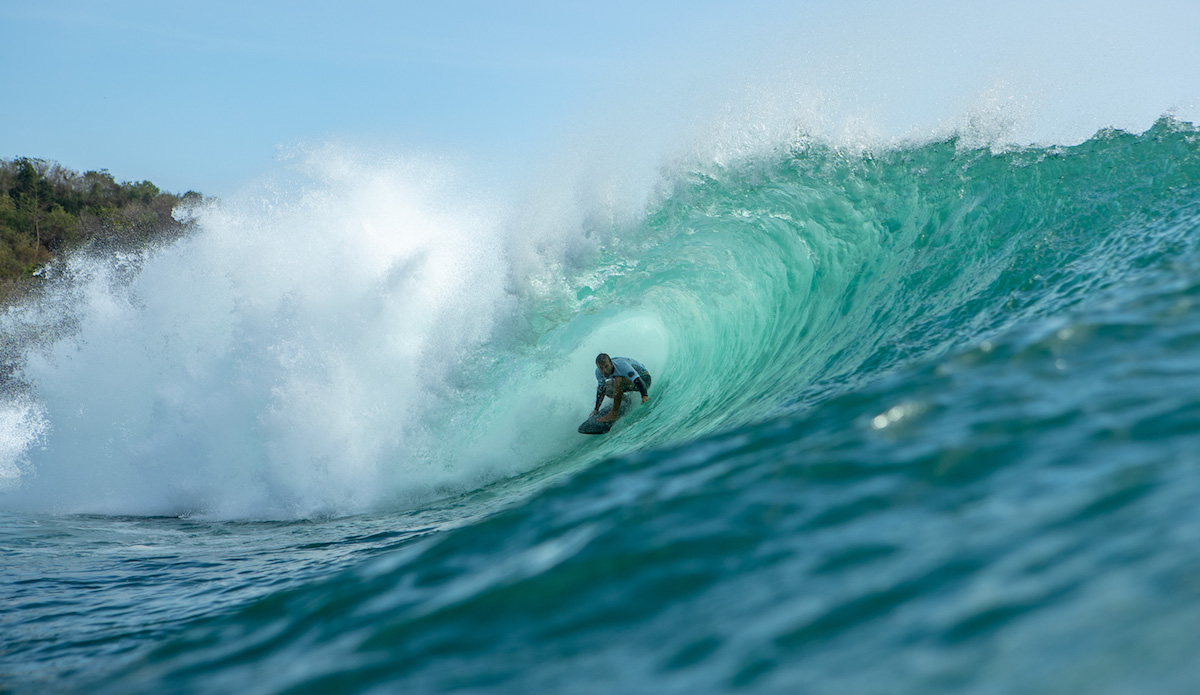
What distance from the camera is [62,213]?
171 ft

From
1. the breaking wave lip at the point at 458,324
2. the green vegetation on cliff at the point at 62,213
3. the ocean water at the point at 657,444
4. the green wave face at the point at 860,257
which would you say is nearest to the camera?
the ocean water at the point at 657,444

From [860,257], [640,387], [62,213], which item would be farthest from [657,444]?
[62,213]

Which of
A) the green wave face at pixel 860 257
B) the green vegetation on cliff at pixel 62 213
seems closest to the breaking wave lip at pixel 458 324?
the green wave face at pixel 860 257

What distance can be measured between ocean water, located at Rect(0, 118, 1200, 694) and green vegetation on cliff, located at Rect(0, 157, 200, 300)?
34.9 m

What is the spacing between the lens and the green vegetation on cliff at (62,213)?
46.8m

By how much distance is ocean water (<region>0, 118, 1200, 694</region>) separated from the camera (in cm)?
223

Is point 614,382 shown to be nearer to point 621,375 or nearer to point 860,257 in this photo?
point 621,375

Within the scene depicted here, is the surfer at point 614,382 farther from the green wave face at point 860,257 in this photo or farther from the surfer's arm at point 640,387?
the green wave face at point 860,257

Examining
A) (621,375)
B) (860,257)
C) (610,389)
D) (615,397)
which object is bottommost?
(615,397)

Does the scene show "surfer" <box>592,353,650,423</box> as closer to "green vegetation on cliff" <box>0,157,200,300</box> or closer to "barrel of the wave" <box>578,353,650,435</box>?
"barrel of the wave" <box>578,353,650,435</box>

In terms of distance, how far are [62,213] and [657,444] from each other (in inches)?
2210

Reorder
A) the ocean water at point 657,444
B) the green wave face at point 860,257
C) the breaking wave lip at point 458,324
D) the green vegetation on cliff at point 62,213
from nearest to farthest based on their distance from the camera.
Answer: the ocean water at point 657,444, the green wave face at point 860,257, the breaking wave lip at point 458,324, the green vegetation on cliff at point 62,213

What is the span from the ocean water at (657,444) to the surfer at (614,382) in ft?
1.15

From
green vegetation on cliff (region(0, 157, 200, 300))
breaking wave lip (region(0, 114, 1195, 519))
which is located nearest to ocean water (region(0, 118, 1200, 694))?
breaking wave lip (region(0, 114, 1195, 519))
